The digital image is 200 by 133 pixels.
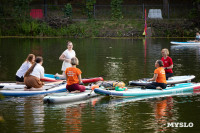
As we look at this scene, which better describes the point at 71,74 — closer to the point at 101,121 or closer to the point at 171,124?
the point at 101,121

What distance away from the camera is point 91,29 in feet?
173

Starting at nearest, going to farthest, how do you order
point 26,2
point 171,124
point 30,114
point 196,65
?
point 171,124 → point 30,114 → point 196,65 → point 26,2

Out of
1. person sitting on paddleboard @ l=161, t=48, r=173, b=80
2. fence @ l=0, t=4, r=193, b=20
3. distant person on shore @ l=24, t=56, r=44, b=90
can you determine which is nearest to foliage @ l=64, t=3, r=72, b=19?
fence @ l=0, t=4, r=193, b=20

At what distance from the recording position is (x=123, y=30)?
173ft

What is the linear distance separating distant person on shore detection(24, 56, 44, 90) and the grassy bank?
3640 cm

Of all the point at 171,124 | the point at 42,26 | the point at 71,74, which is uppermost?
the point at 42,26

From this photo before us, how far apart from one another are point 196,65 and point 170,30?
2815 centimetres

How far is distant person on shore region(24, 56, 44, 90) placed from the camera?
15484mm

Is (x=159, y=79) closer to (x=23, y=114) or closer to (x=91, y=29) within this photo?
(x=23, y=114)

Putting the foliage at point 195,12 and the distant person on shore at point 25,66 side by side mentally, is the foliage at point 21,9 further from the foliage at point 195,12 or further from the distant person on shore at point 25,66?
the distant person on shore at point 25,66

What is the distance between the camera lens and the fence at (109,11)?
188 feet

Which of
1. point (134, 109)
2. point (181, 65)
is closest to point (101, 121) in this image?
point (134, 109)

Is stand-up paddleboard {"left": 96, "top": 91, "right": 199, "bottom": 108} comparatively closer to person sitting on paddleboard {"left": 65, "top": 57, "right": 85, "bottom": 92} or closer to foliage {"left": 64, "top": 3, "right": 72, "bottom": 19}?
person sitting on paddleboard {"left": 65, "top": 57, "right": 85, "bottom": 92}

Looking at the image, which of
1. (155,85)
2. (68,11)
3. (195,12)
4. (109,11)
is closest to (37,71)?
(155,85)
